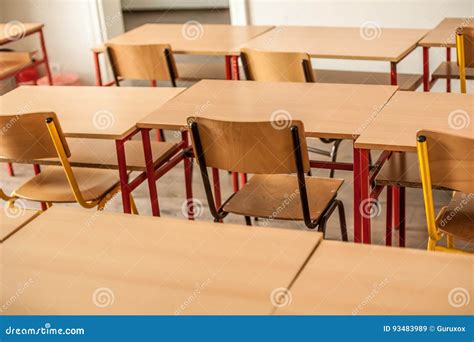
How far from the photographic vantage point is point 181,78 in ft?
16.2

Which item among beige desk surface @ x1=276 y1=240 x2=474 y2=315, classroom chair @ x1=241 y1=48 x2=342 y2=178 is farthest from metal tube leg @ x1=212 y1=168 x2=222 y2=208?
beige desk surface @ x1=276 y1=240 x2=474 y2=315

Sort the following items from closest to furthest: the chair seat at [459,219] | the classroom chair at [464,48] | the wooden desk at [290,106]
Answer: the chair seat at [459,219] → the wooden desk at [290,106] → the classroom chair at [464,48]

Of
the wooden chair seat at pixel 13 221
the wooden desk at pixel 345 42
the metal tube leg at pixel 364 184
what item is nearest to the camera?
the wooden chair seat at pixel 13 221

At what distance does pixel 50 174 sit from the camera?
12.1ft

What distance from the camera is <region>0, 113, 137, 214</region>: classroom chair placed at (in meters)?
3.17

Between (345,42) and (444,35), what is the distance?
Answer: 1.81ft

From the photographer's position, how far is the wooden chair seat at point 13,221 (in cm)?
216

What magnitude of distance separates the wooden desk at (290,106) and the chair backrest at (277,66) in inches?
12.0

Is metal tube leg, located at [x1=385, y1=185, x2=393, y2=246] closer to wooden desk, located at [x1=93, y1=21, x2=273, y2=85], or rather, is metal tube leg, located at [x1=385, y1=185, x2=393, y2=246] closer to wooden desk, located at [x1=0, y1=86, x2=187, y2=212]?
wooden desk, located at [x1=0, y1=86, x2=187, y2=212]

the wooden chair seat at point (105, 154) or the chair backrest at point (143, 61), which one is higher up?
the chair backrest at point (143, 61)

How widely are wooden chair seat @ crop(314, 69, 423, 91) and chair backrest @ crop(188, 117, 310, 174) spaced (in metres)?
1.77

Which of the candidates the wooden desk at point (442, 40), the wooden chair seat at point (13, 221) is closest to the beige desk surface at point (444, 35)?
the wooden desk at point (442, 40)

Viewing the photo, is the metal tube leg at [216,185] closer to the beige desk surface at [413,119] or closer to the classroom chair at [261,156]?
the classroom chair at [261,156]
